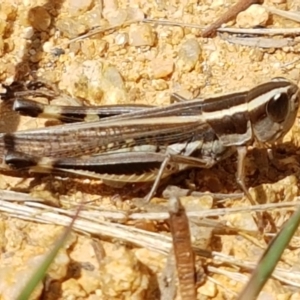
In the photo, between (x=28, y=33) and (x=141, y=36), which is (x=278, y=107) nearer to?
(x=141, y=36)

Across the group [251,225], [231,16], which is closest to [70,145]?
[251,225]

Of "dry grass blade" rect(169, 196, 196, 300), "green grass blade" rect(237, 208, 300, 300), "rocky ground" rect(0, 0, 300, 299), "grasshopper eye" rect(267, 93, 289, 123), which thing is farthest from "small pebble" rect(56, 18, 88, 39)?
"green grass blade" rect(237, 208, 300, 300)

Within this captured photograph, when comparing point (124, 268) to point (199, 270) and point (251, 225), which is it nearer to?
point (199, 270)

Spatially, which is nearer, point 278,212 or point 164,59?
point 278,212

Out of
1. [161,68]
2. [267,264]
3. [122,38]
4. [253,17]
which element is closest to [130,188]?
[161,68]

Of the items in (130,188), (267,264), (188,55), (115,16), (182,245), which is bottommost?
(130,188)

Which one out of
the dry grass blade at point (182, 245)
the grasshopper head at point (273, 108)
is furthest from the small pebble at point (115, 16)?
the dry grass blade at point (182, 245)

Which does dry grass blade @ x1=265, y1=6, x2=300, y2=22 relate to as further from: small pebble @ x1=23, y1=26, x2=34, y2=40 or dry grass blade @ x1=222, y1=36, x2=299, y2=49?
small pebble @ x1=23, y1=26, x2=34, y2=40
